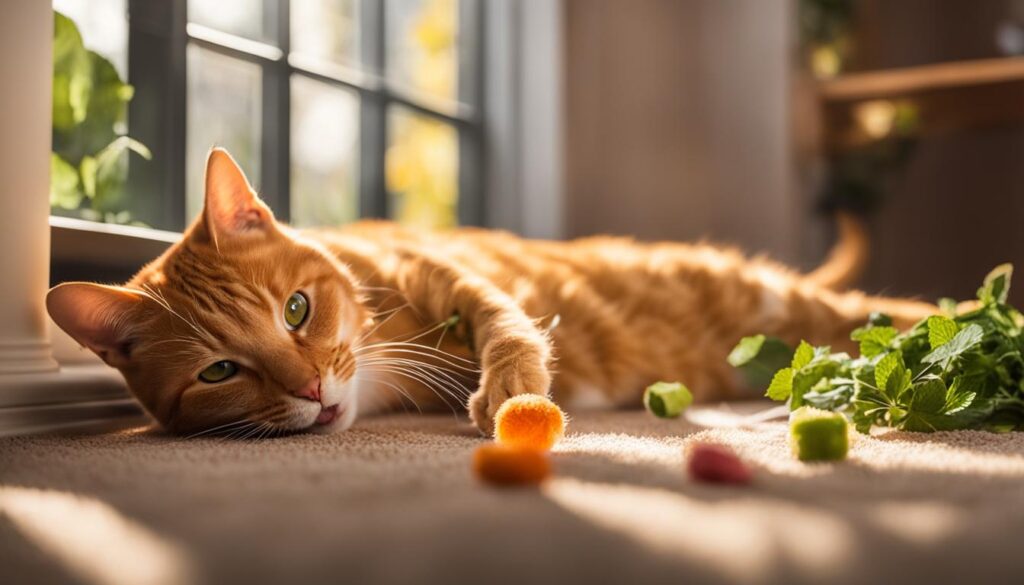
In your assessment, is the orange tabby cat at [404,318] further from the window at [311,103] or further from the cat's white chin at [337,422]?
the window at [311,103]

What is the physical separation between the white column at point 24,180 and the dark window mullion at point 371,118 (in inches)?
52.0

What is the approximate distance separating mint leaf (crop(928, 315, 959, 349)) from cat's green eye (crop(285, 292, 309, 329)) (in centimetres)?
99

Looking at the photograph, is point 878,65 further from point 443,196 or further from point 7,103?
point 7,103

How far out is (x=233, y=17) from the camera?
2.27 metres

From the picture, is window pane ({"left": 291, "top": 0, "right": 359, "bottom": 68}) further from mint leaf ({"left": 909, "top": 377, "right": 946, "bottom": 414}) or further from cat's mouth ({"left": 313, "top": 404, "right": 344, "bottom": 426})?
mint leaf ({"left": 909, "top": 377, "right": 946, "bottom": 414})

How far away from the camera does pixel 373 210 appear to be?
2.79 meters

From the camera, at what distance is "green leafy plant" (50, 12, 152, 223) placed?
170 cm

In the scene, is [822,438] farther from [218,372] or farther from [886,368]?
[218,372]

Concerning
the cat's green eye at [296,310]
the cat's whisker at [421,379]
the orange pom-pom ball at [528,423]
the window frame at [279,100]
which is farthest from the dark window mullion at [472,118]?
the orange pom-pom ball at [528,423]

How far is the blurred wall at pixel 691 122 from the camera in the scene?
3.44m

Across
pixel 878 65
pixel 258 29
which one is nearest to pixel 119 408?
pixel 258 29

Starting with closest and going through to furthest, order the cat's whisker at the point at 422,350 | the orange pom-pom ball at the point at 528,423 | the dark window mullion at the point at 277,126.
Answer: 1. the orange pom-pom ball at the point at 528,423
2. the cat's whisker at the point at 422,350
3. the dark window mullion at the point at 277,126

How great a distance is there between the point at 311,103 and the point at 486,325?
1.35 meters

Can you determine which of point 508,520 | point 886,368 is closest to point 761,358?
point 886,368
